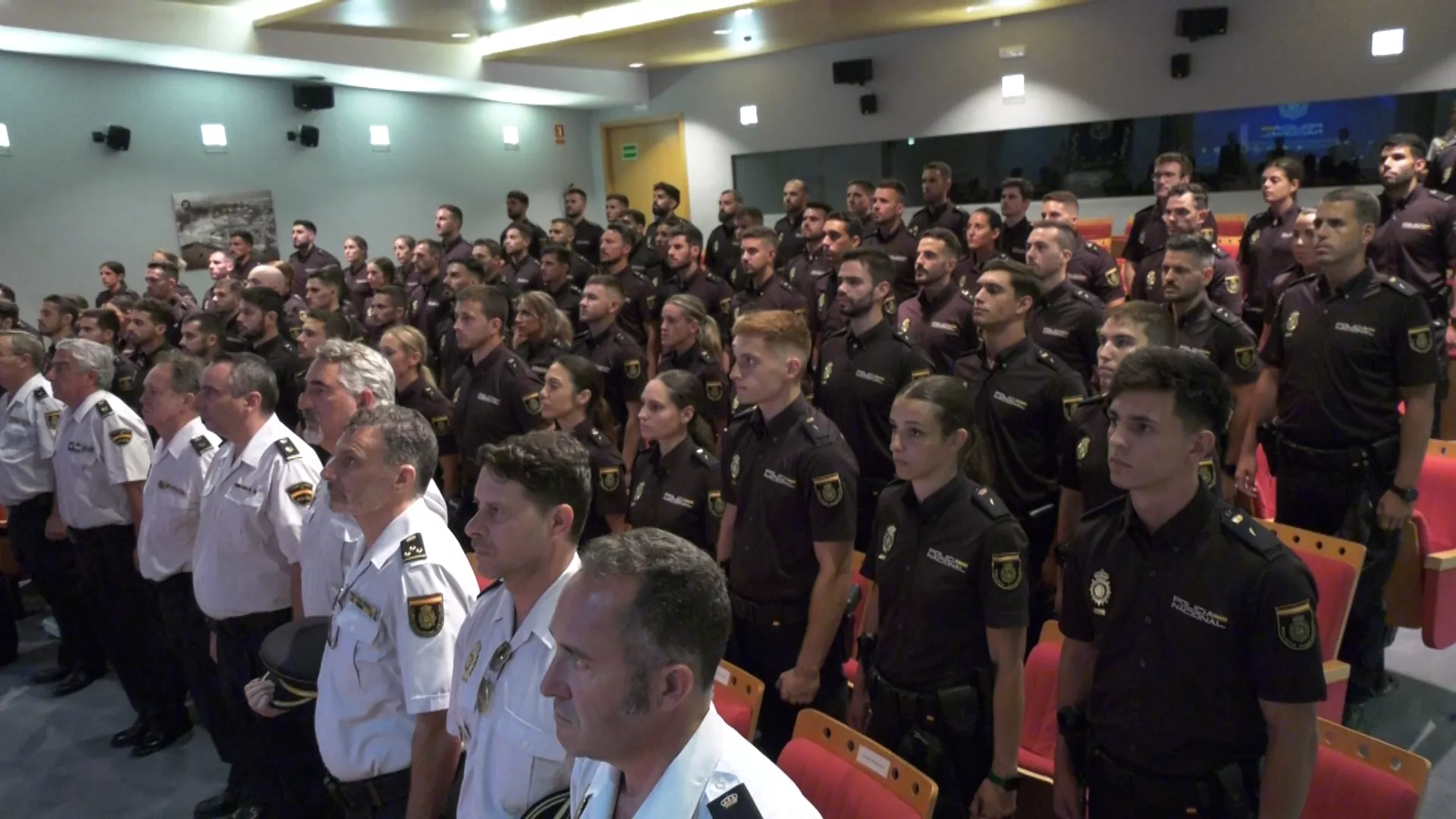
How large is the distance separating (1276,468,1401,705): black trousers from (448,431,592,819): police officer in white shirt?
269 cm

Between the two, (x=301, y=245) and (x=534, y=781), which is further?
(x=301, y=245)

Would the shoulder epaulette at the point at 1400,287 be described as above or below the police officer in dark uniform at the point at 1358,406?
above

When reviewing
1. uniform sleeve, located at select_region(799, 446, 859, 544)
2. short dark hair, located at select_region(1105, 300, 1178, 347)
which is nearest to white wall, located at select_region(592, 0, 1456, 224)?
short dark hair, located at select_region(1105, 300, 1178, 347)

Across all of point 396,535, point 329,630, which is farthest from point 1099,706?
point 329,630

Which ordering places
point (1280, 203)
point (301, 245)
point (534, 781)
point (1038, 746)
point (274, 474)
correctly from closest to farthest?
point (534, 781) → point (1038, 746) → point (274, 474) → point (1280, 203) → point (301, 245)

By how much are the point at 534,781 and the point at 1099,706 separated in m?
1.18

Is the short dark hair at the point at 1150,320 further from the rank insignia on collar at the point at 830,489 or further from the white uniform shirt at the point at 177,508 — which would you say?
the white uniform shirt at the point at 177,508

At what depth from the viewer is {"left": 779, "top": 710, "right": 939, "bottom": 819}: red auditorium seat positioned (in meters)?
1.88

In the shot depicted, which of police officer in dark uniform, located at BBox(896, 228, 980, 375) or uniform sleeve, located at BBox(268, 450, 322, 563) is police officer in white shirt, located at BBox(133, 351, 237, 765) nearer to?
uniform sleeve, located at BBox(268, 450, 322, 563)

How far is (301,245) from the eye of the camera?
8984mm

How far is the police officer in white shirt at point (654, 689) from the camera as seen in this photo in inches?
50.5

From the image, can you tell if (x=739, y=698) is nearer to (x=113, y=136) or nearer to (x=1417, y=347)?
(x=1417, y=347)

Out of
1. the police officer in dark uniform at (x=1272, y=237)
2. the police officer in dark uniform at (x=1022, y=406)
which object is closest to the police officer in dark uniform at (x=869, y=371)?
the police officer in dark uniform at (x=1022, y=406)

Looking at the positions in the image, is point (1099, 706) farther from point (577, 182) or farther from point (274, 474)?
point (577, 182)
